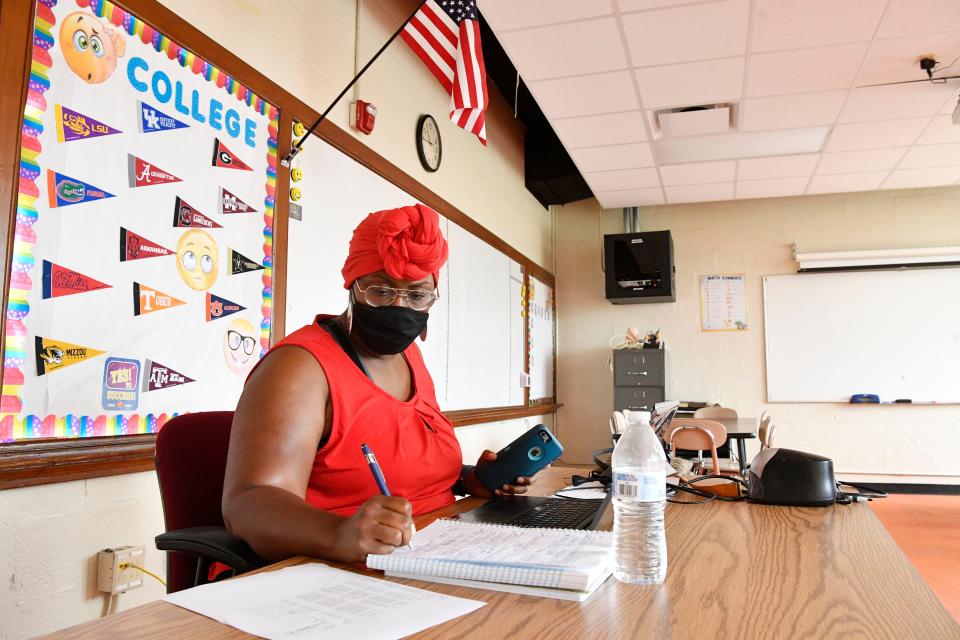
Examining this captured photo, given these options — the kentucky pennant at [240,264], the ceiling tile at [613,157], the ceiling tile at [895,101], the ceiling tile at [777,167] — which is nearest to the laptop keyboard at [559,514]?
the kentucky pennant at [240,264]

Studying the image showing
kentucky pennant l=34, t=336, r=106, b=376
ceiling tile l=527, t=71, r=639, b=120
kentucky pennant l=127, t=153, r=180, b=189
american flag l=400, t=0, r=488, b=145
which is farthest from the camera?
ceiling tile l=527, t=71, r=639, b=120

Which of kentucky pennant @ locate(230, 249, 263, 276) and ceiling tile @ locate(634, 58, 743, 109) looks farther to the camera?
ceiling tile @ locate(634, 58, 743, 109)

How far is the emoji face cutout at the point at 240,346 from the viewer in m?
2.28

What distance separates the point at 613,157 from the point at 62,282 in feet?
14.1

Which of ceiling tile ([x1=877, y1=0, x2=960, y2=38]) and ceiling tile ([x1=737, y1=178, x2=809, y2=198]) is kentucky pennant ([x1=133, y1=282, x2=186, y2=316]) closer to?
ceiling tile ([x1=877, y1=0, x2=960, y2=38])

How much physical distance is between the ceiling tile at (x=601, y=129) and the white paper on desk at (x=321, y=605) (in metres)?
4.15

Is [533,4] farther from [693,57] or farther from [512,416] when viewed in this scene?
[512,416]

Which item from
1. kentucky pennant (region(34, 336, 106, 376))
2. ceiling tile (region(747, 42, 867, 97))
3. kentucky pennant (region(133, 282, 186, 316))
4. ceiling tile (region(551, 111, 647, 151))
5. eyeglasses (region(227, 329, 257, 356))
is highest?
ceiling tile (region(747, 42, 867, 97))

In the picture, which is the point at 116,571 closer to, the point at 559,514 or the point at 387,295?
the point at 387,295

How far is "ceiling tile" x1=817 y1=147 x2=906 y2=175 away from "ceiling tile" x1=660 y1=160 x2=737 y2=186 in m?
0.70

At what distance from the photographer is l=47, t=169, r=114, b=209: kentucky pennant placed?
1.66 m

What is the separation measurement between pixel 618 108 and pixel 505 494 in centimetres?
348

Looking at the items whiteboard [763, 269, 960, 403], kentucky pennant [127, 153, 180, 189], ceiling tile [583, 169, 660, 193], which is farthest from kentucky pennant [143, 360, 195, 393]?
whiteboard [763, 269, 960, 403]

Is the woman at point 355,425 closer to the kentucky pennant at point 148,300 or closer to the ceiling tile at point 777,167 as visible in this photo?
the kentucky pennant at point 148,300
